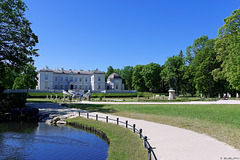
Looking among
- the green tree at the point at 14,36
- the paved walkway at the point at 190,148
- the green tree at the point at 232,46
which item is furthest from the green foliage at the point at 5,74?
the green tree at the point at 232,46

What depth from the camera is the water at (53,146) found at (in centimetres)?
780

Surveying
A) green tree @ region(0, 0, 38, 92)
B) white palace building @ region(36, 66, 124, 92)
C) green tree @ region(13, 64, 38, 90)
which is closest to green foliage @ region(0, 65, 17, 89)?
green tree @ region(0, 0, 38, 92)

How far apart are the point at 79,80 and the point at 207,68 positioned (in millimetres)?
48414

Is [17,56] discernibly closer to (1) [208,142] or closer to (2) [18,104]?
(2) [18,104]

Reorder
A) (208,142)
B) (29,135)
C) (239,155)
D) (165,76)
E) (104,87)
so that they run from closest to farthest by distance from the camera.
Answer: (239,155) → (208,142) → (29,135) → (165,76) → (104,87)

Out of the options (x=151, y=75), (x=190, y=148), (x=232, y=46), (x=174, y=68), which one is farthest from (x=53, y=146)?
(x=151, y=75)

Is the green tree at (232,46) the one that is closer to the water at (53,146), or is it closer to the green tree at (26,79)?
the water at (53,146)

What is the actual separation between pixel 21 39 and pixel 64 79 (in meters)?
54.3

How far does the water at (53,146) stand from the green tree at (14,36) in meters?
12.5

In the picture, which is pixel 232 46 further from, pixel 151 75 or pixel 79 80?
pixel 79 80

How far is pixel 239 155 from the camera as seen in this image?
616 cm

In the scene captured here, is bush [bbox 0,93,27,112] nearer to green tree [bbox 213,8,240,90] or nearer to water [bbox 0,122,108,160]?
water [bbox 0,122,108,160]

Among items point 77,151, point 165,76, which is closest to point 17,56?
point 77,151

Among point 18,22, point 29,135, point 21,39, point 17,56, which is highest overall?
point 18,22
